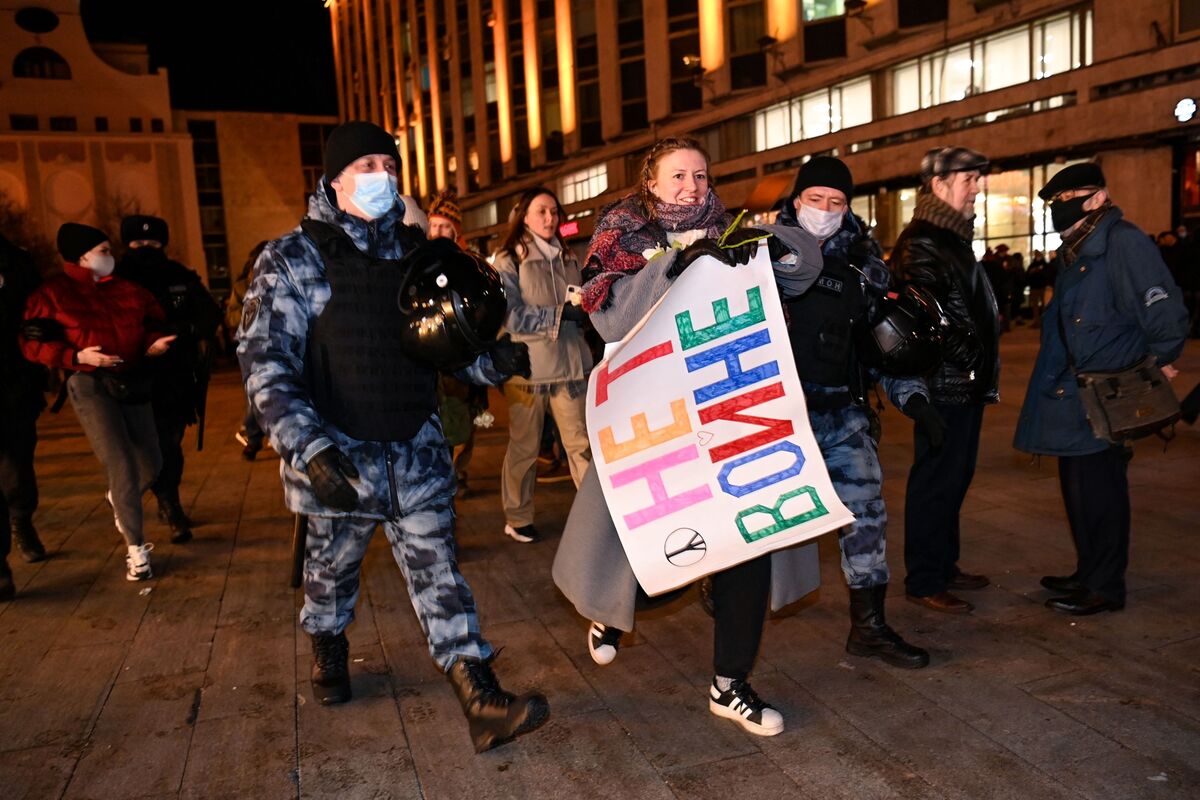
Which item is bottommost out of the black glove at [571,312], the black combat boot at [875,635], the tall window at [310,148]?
the black combat boot at [875,635]

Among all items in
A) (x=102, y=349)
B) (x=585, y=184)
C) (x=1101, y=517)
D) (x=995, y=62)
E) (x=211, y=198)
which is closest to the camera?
(x=1101, y=517)

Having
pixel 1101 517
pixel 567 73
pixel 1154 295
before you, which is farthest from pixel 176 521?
pixel 567 73

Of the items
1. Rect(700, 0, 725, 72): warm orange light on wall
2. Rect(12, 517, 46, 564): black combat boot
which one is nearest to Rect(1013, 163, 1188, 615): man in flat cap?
Rect(12, 517, 46, 564): black combat boot

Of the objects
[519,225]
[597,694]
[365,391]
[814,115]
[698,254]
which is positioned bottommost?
[597,694]

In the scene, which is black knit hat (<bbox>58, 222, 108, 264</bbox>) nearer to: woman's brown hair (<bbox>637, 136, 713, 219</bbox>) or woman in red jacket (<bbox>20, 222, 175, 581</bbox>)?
woman in red jacket (<bbox>20, 222, 175, 581</bbox>)

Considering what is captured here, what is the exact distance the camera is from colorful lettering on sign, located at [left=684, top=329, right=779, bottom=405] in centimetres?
305

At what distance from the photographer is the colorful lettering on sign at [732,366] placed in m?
3.05

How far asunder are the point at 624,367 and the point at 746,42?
33.3 m

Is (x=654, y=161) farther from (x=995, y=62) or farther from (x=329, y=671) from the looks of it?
(x=995, y=62)

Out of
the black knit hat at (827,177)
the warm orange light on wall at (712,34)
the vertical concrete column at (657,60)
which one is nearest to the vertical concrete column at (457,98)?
the vertical concrete column at (657,60)

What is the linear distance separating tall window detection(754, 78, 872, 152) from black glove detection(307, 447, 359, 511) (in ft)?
89.4

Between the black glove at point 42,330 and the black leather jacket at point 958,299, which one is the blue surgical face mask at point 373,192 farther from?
the black glove at point 42,330

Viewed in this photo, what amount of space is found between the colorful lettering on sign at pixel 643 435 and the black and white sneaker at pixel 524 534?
2922mm

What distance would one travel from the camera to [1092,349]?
428 centimetres
